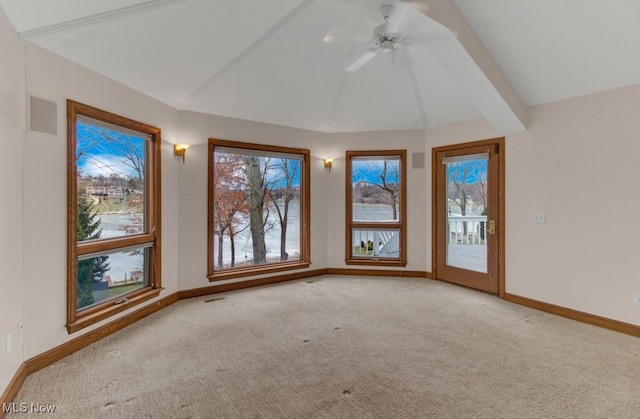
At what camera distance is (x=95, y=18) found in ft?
8.09

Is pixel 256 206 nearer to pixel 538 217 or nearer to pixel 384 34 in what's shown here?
pixel 384 34

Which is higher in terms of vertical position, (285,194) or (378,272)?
(285,194)

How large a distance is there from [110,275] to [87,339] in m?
0.67

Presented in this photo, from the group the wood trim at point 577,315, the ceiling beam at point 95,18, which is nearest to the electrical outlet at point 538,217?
the wood trim at point 577,315

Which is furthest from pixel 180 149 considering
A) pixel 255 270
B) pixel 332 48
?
pixel 332 48

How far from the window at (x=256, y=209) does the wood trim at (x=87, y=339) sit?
0.89m

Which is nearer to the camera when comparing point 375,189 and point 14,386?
point 14,386

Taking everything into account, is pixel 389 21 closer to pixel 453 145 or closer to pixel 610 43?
pixel 610 43

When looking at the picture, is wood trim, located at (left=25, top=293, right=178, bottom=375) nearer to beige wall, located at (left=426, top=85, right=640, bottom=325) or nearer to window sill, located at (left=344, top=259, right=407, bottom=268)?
window sill, located at (left=344, top=259, right=407, bottom=268)

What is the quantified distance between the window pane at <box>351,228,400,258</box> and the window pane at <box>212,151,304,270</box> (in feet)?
3.39

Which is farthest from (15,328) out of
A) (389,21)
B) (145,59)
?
(389,21)

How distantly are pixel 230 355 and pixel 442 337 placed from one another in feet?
6.52

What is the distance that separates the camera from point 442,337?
122 inches

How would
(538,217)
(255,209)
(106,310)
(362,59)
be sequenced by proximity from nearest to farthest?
1. (362,59)
2. (106,310)
3. (538,217)
4. (255,209)
